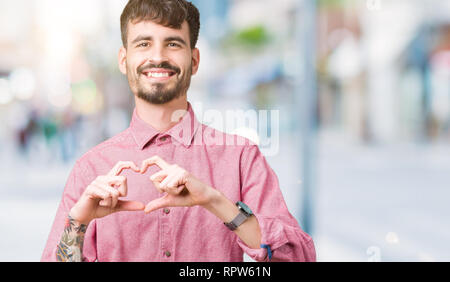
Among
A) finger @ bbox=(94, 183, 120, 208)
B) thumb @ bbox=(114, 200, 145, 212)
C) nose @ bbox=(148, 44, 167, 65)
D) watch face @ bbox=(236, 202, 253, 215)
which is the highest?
nose @ bbox=(148, 44, 167, 65)

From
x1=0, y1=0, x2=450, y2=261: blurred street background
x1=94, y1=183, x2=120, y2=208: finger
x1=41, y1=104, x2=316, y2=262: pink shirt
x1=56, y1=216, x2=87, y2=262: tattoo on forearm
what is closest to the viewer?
x1=94, y1=183, x2=120, y2=208: finger

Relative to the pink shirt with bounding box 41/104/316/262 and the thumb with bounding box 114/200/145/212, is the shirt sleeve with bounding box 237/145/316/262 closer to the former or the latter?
the pink shirt with bounding box 41/104/316/262

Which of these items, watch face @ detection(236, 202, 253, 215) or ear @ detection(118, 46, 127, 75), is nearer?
watch face @ detection(236, 202, 253, 215)

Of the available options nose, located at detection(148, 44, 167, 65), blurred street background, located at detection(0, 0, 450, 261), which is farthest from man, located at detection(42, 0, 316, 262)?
blurred street background, located at detection(0, 0, 450, 261)

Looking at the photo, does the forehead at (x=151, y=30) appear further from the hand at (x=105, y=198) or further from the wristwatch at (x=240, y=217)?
the wristwatch at (x=240, y=217)

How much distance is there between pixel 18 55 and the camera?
12711mm

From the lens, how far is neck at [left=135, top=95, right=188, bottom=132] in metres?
1.37

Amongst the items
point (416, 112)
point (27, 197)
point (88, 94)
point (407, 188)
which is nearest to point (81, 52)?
point (27, 197)

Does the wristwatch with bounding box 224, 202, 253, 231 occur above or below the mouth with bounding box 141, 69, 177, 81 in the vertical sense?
below

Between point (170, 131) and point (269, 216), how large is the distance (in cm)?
33

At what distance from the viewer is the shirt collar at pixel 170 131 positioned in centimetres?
138

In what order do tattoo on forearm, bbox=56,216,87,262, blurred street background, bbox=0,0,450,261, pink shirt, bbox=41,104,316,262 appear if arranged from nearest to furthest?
tattoo on forearm, bbox=56,216,87,262
pink shirt, bbox=41,104,316,262
blurred street background, bbox=0,0,450,261

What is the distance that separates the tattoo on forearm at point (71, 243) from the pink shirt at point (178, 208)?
46 mm
